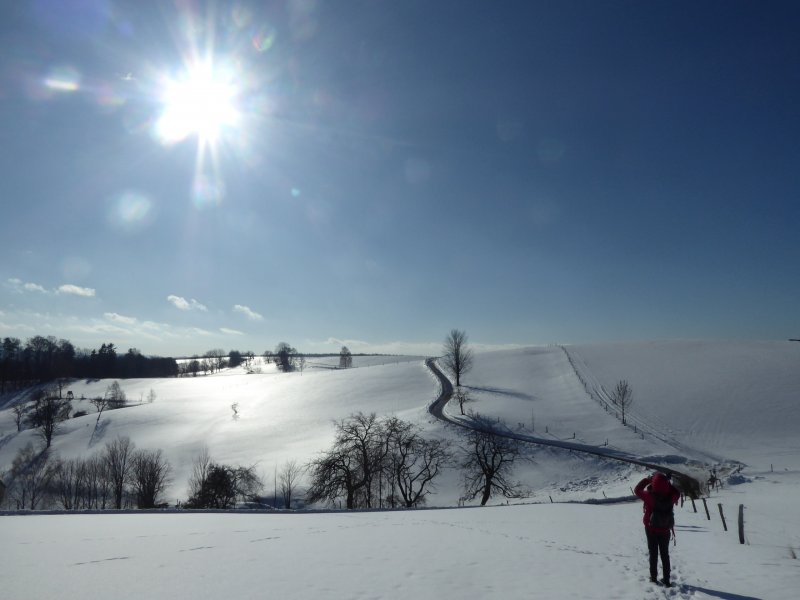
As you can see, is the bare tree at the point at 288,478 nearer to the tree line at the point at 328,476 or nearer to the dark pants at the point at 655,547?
the tree line at the point at 328,476

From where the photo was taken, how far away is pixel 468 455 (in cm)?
4494

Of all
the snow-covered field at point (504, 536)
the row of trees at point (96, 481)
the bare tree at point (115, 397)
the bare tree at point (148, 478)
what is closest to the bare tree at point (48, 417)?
the bare tree at point (115, 397)

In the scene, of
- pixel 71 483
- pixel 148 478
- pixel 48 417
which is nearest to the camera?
pixel 148 478

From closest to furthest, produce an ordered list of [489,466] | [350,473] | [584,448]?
[350,473] < [489,466] < [584,448]

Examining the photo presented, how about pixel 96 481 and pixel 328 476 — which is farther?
pixel 96 481

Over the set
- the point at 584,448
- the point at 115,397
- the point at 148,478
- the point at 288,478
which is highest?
the point at 115,397

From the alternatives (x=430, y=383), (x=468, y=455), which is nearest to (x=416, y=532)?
(x=468, y=455)

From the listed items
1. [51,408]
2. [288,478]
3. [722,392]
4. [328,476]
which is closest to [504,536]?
[328,476]

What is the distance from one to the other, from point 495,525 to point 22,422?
347ft

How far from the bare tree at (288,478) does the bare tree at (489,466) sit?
54.9 ft

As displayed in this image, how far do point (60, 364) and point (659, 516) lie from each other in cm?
17081

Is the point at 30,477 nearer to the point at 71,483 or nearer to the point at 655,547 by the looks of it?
the point at 71,483

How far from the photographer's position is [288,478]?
1731 inches

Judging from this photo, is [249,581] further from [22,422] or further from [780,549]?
[22,422]
